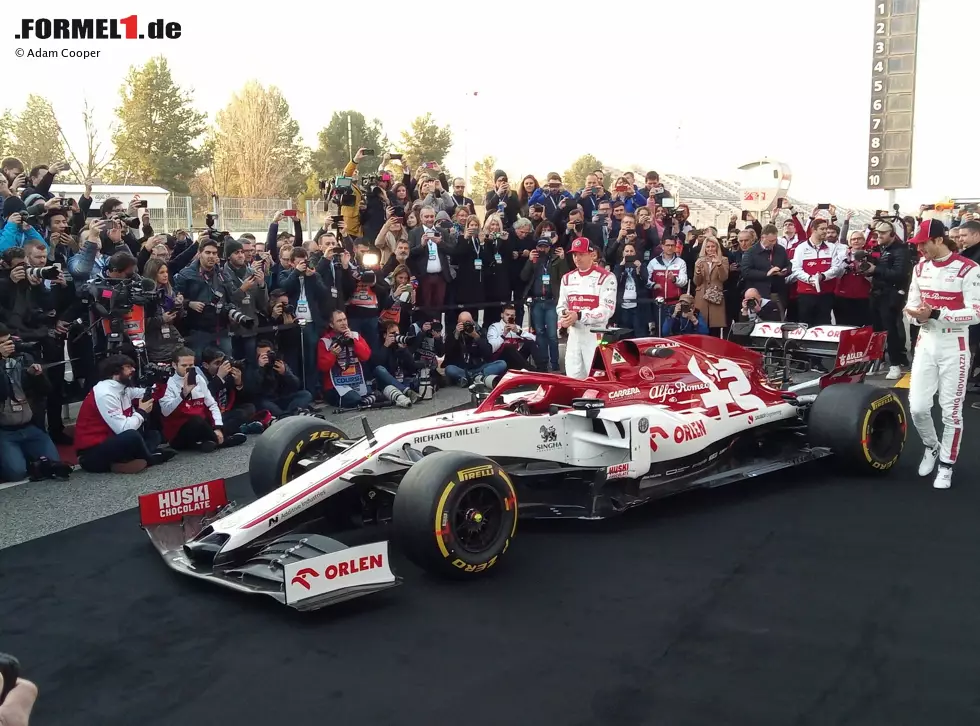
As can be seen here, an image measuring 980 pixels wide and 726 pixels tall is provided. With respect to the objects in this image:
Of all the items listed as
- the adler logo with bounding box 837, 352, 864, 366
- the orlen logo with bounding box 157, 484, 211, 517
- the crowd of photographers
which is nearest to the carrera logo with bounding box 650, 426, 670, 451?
the adler logo with bounding box 837, 352, 864, 366

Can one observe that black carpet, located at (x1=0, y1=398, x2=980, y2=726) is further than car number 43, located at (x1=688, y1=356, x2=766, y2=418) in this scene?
No

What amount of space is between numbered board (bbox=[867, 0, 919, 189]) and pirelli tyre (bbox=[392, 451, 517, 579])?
22.8 m

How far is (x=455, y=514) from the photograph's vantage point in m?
5.82

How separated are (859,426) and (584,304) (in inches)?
136

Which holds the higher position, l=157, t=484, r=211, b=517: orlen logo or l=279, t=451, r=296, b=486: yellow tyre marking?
l=279, t=451, r=296, b=486: yellow tyre marking

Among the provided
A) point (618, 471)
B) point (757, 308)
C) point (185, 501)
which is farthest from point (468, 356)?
point (185, 501)

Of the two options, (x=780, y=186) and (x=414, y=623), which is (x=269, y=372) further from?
(x=780, y=186)

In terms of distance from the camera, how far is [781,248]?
1422 cm

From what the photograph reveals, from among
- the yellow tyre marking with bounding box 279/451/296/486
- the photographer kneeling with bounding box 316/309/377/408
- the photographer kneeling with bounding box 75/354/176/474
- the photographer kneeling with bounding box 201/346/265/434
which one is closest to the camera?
the yellow tyre marking with bounding box 279/451/296/486

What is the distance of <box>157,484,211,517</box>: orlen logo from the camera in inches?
254

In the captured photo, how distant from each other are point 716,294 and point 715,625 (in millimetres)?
9450

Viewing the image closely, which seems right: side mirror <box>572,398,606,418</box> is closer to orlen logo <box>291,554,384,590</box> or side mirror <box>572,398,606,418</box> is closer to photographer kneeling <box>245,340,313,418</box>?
orlen logo <box>291,554,384,590</box>

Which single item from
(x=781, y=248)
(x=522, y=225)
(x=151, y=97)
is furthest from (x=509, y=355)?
(x=151, y=97)

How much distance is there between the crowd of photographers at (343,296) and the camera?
8945mm
